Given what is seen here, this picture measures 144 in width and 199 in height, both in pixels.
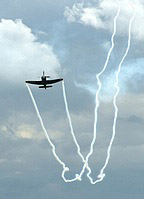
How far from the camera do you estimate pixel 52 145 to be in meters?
158

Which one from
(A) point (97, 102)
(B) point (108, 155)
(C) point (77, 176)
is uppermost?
(A) point (97, 102)

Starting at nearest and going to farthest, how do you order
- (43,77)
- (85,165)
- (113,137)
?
1. (113,137)
2. (85,165)
3. (43,77)

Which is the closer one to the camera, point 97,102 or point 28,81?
point 97,102

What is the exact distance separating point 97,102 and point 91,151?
16819mm

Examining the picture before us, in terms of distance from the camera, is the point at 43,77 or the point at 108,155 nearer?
the point at 108,155

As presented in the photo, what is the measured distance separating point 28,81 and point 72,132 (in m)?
37.7

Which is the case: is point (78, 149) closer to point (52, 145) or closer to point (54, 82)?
point (52, 145)

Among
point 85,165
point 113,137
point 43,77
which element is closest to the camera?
point 113,137

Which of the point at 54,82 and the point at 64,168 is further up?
the point at 54,82

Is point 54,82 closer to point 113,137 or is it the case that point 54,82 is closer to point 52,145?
point 52,145

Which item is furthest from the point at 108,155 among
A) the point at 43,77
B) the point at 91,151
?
the point at 43,77

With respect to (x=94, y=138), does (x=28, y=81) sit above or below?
above

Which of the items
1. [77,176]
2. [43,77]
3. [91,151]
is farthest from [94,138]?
[43,77]

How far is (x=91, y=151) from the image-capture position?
146m
